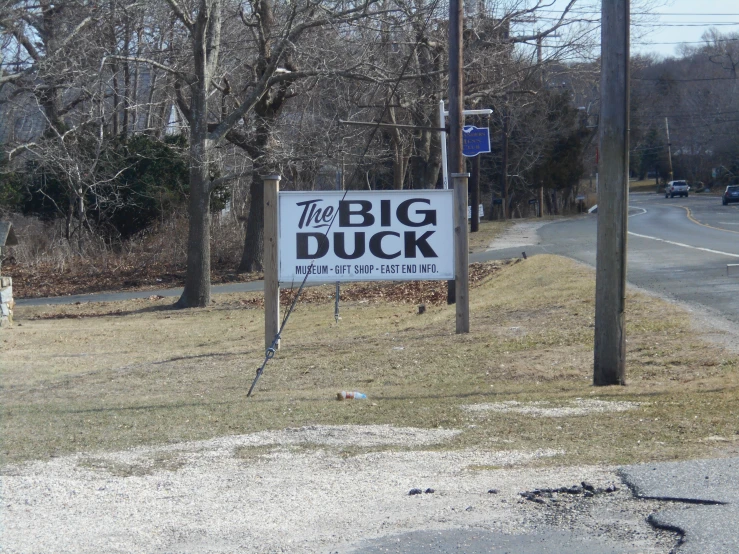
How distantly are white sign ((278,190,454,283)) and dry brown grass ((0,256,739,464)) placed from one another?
1.10 metres

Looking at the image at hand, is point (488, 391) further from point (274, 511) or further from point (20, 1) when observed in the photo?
point (20, 1)

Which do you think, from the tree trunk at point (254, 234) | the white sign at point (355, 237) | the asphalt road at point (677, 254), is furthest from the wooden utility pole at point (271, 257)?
the tree trunk at point (254, 234)

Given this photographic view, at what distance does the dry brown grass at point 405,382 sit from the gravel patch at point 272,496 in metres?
0.47

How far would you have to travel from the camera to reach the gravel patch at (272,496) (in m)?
4.52

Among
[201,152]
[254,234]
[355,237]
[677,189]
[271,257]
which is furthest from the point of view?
[677,189]

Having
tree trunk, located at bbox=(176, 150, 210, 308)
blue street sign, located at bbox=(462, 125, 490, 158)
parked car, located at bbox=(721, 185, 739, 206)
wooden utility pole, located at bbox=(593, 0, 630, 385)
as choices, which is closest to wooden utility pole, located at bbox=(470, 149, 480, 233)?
tree trunk, located at bbox=(176, 150, 210, 308)

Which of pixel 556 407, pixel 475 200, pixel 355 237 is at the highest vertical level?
pixel 475 200

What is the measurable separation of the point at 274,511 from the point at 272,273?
22.4 ft

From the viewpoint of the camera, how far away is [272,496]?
519 centimetres

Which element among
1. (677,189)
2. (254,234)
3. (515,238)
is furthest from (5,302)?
(677,189)

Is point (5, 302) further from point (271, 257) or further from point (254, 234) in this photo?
point (254, 234)

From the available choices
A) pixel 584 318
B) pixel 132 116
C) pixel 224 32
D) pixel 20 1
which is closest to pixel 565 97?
pixel 132 116

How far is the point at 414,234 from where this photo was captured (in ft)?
38.7

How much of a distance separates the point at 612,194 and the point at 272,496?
4762 mm
